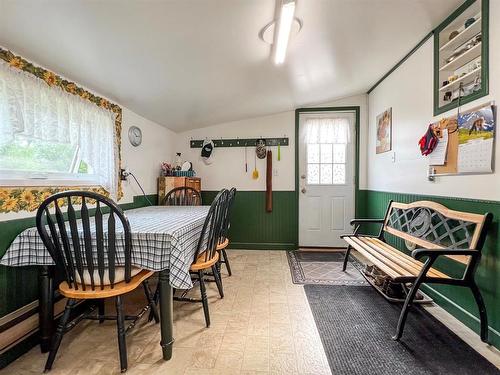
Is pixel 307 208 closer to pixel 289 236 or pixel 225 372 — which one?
pixel 289 236

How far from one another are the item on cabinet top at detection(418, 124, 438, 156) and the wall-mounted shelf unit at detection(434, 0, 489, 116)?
16cm

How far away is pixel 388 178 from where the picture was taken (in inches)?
117

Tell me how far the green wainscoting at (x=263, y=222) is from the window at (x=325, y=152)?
0.51 metres

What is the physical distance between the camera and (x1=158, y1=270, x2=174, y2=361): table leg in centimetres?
137

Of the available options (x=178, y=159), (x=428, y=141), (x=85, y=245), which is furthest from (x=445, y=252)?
(x=178, y=159)

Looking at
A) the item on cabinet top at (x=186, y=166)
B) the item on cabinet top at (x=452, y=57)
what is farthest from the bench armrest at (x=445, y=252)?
the item on cabinet top at (x=186, y=166)

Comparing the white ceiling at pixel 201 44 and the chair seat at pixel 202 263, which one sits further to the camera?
the chair seat at pixel 202 263

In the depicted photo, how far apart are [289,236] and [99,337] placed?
105 inches

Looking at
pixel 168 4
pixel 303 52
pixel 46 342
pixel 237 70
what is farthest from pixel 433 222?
pixel 46 342

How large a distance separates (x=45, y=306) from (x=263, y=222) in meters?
2.71

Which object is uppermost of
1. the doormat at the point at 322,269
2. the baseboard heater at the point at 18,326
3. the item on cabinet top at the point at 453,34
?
the item on cabinet top at the point at 453,34

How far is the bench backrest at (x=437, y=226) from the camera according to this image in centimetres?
159

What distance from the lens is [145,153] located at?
119 inches

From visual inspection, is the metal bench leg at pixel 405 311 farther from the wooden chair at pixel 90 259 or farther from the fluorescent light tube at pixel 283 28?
the fluorescent light tube at pixel 283 28
